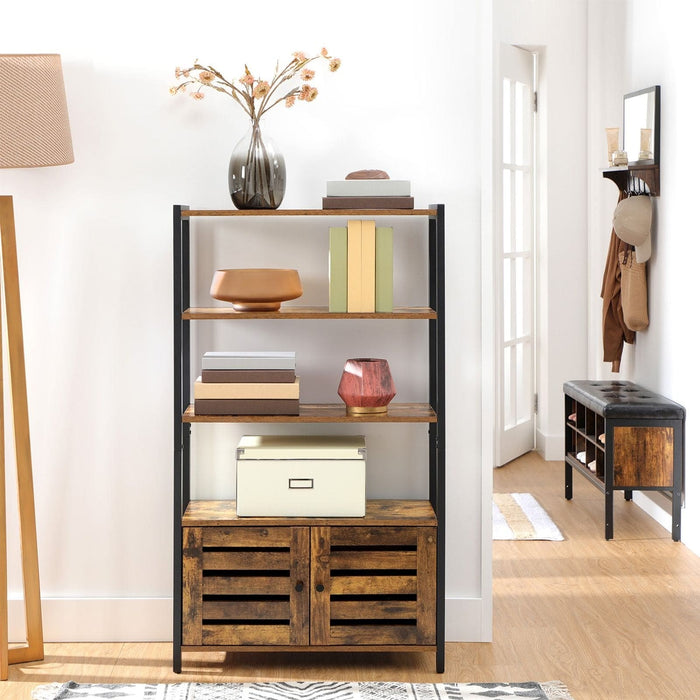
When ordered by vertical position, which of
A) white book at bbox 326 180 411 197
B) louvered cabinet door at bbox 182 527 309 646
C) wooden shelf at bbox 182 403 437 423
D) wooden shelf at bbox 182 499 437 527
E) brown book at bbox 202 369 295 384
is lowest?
louvered cabinet door at bbox 182 527 309 646

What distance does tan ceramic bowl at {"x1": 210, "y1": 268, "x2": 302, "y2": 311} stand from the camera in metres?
2.75

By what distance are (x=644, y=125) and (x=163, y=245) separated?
8.80 feet

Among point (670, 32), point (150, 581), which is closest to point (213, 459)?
point (150, 581)

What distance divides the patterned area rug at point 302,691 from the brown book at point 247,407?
0.77 m

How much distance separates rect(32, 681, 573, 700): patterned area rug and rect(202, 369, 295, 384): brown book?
0.86m

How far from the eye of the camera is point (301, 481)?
284cm

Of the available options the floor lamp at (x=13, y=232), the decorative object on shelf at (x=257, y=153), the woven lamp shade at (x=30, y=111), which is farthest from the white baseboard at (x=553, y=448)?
the woven lamp shade at (x=30, y=111)

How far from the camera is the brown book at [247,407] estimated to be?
278cm

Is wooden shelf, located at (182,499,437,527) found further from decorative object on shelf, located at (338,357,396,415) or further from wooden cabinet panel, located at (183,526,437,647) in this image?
decorative object on shelf, located at (338,357,396,415)

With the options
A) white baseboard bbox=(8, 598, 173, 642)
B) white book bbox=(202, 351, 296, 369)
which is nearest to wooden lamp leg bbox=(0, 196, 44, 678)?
white baseboard bbox=(8, 598, 173, 642)

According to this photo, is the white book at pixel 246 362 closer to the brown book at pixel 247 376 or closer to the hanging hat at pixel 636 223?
the brown book at pixel 247 376

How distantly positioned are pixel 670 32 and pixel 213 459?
2.97 metres

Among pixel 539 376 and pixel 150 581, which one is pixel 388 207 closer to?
pixel 150 581

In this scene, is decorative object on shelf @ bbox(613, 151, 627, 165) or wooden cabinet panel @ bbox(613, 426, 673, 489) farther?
decorative object on shelf @ bbox(613, 151, 627, 165)
